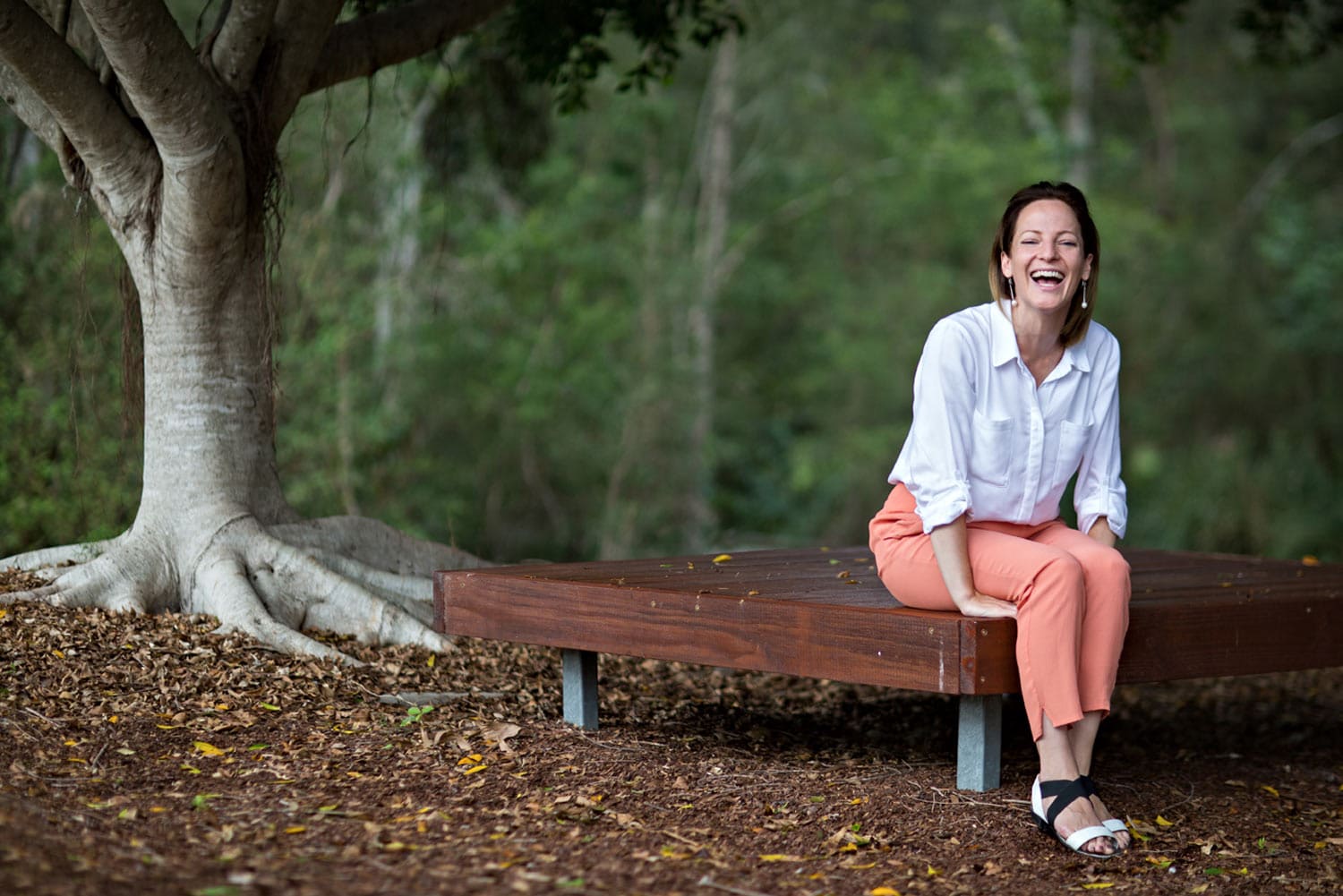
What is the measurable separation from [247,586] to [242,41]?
1.88 m

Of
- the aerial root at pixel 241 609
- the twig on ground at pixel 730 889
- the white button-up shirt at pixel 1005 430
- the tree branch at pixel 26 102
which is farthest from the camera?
the tree branch at pixel 26 102

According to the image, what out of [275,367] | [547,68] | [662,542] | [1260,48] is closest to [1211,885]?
[275,367]

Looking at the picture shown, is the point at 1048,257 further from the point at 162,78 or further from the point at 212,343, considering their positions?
the point at 212,343

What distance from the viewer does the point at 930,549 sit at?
371cm

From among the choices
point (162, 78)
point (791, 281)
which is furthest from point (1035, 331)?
point (791, 281)

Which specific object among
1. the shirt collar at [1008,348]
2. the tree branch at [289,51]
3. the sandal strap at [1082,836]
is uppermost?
the tree branch at [289,51]

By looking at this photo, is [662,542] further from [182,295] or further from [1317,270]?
[182,295]

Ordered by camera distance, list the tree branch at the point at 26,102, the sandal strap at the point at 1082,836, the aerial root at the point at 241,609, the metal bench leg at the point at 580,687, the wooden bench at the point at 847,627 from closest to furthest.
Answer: the sandal strap at the point at 1082,836 < the wooden bench at the point at 847,627 < the metal bench leg at the point at 580,687 < the aerial root at the point at 241,609 < the tree branch at the point at 26,102

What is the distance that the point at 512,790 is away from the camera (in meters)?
3.64

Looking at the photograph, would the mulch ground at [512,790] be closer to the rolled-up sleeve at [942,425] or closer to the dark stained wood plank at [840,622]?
the dark stained wood plank at [840,622]

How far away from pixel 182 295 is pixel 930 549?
9.58 feet

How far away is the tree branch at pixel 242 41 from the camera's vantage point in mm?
5012

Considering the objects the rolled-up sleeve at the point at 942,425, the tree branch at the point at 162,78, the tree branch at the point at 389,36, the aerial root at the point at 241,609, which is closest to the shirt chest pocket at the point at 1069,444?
the rolled-up sleeve at the point at 942,425

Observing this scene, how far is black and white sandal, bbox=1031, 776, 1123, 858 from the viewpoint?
343 centimetres
